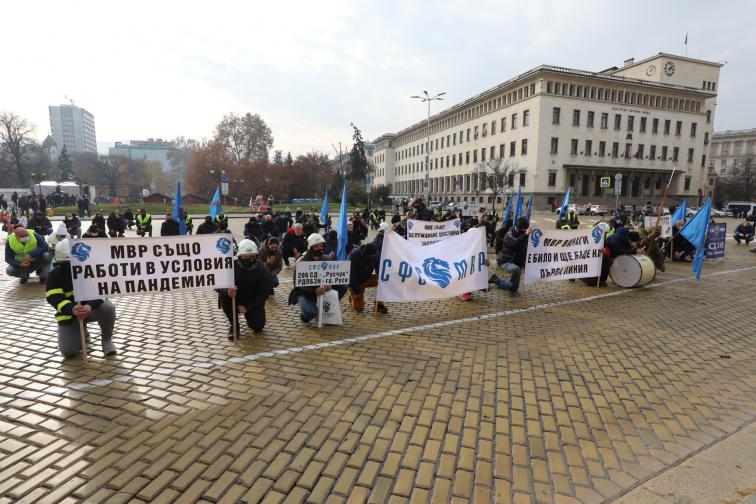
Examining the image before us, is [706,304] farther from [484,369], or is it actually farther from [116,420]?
[116,420]

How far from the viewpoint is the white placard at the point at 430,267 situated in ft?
23.6

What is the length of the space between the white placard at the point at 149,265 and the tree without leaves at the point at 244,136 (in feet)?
239

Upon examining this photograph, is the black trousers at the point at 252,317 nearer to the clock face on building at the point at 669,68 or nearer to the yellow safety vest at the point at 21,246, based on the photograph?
the yellow safety vest at the point at 21,246

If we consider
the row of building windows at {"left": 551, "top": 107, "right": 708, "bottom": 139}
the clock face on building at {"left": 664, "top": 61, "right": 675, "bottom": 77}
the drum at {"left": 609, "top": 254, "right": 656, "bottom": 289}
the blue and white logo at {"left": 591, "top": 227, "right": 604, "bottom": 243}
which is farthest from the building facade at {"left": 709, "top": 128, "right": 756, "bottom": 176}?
the blue and white logo at {"left": 591, "top": 227, "right": 604, "bottom": 243}

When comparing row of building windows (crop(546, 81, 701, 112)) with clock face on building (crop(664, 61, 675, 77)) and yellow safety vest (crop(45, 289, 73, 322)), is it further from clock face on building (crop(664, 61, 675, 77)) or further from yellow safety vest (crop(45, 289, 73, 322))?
yellow safety vest (crop(45, 289, 73, 322))

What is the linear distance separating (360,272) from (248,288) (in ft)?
7.20

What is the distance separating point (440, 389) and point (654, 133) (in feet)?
247

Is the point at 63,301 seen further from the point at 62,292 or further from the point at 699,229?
the point at 699,229

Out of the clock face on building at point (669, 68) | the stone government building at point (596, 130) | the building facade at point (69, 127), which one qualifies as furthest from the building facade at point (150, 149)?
the clock face on building at point (669, 68)

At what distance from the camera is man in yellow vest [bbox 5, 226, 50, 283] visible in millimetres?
9188

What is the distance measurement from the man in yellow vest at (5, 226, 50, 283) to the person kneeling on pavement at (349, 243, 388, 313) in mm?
7417

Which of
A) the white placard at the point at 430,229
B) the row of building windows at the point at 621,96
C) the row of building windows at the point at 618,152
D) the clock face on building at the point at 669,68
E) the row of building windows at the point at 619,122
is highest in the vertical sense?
the clock face on building at the point at 669,68

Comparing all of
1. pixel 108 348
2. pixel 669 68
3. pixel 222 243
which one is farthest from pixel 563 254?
pixel 669 68

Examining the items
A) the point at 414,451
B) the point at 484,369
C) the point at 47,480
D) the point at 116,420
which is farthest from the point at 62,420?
the point at 484,369
